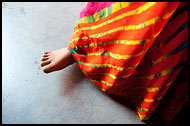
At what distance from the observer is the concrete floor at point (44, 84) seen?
2.33 ft

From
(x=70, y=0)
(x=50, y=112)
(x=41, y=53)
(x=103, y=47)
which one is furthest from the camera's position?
(x=70, y=0)

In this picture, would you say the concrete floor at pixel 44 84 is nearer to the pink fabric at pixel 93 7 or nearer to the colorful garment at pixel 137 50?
the colorful garment at pixel 137 50

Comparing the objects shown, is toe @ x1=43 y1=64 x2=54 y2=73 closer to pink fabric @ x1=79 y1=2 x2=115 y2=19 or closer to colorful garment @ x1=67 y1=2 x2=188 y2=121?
colorful garment @ x1=67 y1=2 x2=188 y2=121

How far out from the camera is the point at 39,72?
79 cm

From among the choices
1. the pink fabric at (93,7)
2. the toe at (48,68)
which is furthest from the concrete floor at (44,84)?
the pink fabric at (93,7)

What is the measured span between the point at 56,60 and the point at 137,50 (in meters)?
0.41

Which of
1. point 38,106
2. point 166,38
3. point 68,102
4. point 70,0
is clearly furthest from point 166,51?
point 70,0

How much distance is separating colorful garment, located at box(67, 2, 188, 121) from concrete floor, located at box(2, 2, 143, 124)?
0.36ft

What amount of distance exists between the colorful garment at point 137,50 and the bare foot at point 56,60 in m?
0.05

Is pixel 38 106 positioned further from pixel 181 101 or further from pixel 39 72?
pixel 181 101

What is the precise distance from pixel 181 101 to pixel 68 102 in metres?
0.49

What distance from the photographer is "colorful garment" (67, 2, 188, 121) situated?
434mm

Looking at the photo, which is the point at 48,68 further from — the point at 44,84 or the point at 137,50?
the point at 137,50

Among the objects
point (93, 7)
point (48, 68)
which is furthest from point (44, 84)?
point (93, 7)
